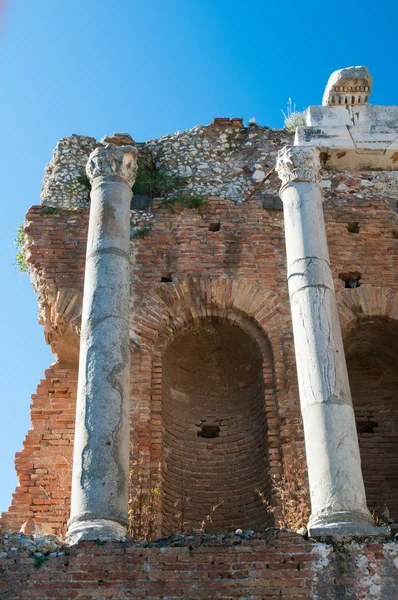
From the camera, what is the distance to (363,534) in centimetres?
812

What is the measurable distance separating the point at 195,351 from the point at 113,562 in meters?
5.13

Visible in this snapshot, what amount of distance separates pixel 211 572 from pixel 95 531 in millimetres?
1178

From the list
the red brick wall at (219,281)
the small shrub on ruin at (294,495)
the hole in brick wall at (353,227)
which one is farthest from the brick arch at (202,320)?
the hole in brick wall at (353,227)

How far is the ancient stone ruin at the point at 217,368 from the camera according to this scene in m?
8.03

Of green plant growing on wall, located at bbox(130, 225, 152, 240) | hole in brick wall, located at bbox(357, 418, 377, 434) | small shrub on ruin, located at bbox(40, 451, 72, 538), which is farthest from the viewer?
green plant growing on wall, located at bbox(130, 225, 152, 240)

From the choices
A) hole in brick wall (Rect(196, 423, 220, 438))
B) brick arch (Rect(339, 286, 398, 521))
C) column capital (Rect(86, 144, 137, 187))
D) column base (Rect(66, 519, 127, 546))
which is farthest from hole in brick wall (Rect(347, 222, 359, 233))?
column base (Rect(66, 519, 127, 546))

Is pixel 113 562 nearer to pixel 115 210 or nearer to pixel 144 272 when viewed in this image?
pixel 115 210

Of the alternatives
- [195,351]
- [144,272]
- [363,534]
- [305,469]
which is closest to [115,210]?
[144,272]

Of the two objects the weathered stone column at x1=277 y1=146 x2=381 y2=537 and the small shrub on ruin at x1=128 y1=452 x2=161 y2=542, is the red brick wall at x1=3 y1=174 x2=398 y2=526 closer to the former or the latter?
the small shrub on ruin at x1=128 y1=452 x2=161 y2=542

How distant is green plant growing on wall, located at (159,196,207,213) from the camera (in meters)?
13.0

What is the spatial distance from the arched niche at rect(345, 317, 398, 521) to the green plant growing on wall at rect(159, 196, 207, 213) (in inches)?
120

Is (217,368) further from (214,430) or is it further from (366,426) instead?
(366,426)

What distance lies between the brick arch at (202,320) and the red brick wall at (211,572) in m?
3.11

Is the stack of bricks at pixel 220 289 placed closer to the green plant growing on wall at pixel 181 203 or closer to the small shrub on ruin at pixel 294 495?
the green plant growing on wall at pixel 181 203
